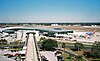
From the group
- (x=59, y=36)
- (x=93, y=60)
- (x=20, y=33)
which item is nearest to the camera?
(x=93, y=60)

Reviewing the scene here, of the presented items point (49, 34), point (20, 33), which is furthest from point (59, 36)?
point (20, 33)

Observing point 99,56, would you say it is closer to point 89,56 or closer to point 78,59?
point 89,56

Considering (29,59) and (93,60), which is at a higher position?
(29,59)

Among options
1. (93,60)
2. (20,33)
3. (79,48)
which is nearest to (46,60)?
(93,60)

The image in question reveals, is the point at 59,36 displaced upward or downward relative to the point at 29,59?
downward

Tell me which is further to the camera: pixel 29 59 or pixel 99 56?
pixel 99 56

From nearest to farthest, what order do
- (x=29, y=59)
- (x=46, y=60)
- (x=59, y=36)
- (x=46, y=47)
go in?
1. (x=29, y=59)
2. (x=46, y=60)
3. (x=46, y=47)
4. (x=59, y=36)

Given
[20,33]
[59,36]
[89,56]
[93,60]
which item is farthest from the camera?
[59,36]

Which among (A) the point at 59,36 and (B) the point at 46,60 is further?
(A) the point at 59,36

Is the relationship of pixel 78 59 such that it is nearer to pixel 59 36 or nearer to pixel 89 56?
pixel 89 56
